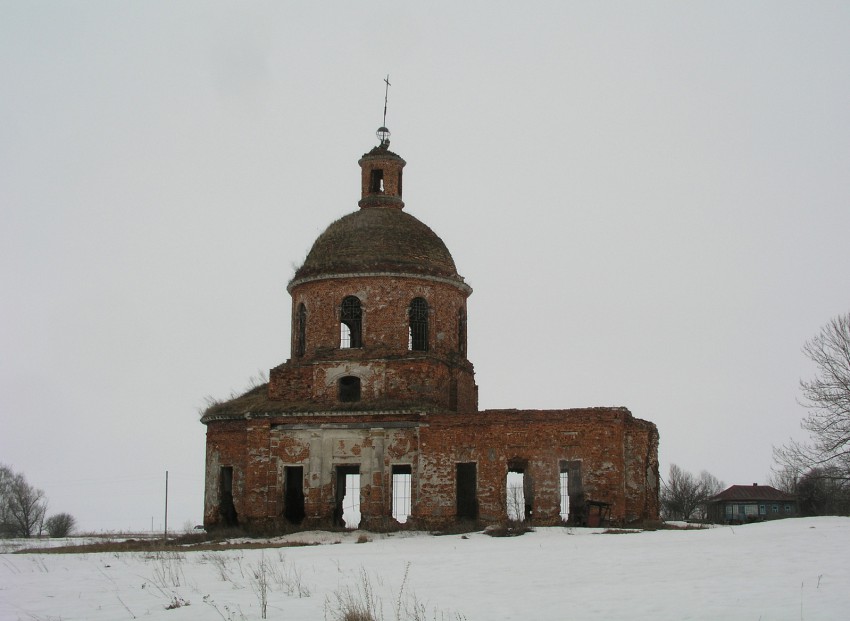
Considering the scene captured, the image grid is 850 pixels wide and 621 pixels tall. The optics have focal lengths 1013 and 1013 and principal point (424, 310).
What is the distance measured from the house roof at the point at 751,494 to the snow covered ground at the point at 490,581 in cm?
4480

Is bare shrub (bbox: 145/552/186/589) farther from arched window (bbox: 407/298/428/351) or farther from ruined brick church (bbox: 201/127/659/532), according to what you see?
arched window (bbox: 407/298/428/351)

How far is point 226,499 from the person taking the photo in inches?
1129

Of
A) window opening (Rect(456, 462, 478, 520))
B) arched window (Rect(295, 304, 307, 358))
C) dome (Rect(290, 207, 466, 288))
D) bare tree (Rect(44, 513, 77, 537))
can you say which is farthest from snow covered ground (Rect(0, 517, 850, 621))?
bare tree (Rect(44, 513, 77, 537))

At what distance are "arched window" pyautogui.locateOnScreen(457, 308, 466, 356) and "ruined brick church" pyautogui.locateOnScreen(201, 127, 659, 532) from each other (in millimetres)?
60

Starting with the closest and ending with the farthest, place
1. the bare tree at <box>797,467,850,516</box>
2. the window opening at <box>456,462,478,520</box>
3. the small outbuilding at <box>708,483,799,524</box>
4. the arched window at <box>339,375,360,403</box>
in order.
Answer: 1. the window opening at <box>456,462,478,520</box>
2. the arched window at <box>339,375,360,403</box>
3. the bare tree at <box>797,467,850,516</box>
4. the small outbuilding at <box>708,483,799,524</box>

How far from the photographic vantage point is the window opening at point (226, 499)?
28.5 m

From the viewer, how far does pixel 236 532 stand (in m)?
26.4

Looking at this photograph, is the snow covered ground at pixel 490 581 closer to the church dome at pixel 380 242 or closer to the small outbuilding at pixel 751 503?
the church dome at pixel 380 242

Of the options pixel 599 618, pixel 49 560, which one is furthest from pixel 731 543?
pixel 49 560

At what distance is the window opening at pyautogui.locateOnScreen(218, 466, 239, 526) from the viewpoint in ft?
93.4

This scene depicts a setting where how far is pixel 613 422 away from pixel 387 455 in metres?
5.86

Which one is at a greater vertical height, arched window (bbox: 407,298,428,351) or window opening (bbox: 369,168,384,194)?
window opening (bbox: 369,168,384,194)

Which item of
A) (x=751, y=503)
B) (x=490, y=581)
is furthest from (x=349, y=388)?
(x=751, y=503)

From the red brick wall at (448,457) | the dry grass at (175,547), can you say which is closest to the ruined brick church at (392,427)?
the red brick wall at (448,457)
